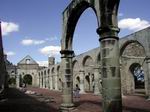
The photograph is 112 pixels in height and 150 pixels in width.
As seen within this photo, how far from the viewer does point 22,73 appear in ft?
217

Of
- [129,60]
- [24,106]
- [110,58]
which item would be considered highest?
[129,60]

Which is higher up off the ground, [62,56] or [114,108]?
[62,56]

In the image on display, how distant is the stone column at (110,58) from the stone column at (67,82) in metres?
4.68

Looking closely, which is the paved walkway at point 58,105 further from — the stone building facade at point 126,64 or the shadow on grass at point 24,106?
the stone building facade at point 126,64

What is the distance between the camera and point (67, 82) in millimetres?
11398

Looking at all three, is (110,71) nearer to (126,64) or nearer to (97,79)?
(97,79)

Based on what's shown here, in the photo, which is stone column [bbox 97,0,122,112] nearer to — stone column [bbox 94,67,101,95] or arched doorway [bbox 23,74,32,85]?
stone column [bbox 94,67,101,95]

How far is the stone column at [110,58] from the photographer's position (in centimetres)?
654

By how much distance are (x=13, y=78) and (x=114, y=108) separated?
203 feet

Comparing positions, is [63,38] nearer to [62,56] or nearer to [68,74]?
[62,56]

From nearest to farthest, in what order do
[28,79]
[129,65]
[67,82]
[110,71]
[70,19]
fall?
[110,71] < [70,19] < [67,82] < [129,65] < [28,79]

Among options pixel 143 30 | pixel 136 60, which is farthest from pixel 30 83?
pixel 143 30

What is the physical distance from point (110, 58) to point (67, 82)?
16.5 ft

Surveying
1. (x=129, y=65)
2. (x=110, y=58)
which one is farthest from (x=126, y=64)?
(x=110, y=58)
